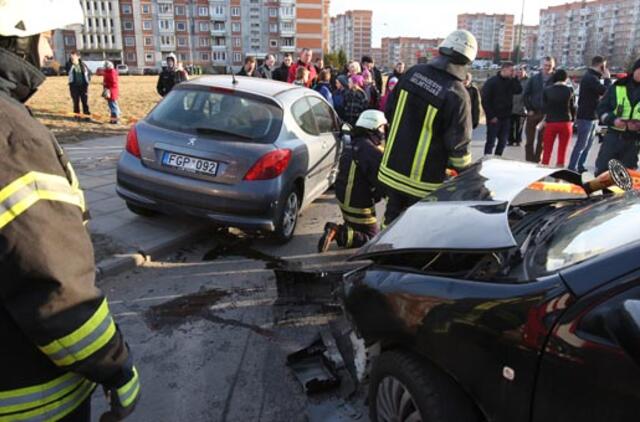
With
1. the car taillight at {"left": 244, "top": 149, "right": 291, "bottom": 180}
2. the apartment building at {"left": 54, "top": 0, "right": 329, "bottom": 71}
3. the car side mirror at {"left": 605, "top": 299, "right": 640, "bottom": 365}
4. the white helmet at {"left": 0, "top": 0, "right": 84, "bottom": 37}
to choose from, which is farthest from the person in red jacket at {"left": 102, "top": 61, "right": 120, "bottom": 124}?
the apartment building at {"left": 54, "top": 0, "right": 329, "bottom": 71}

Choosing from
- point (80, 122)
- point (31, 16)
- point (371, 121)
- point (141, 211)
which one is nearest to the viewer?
point (31, 16)

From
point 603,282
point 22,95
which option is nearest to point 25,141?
point 22,95

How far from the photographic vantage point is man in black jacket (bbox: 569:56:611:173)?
8609 millimetres

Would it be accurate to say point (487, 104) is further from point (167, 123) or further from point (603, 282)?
point (603, 282)

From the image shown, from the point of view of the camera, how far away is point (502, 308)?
1.82m

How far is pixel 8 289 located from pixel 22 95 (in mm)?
549

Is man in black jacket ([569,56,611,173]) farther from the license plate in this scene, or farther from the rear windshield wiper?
the license plate

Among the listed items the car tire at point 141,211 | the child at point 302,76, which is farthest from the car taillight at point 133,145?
the child at point 302,76

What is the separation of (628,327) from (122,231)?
4988 mm

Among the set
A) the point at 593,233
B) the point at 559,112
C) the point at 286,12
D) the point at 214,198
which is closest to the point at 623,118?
the point at 559,112

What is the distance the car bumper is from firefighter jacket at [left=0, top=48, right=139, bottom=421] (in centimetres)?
338

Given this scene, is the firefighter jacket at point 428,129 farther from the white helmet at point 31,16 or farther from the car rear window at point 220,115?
the white helmet at point 31,16

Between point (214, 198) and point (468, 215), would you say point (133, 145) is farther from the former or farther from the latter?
point (468, 215)

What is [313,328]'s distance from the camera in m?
3.71
